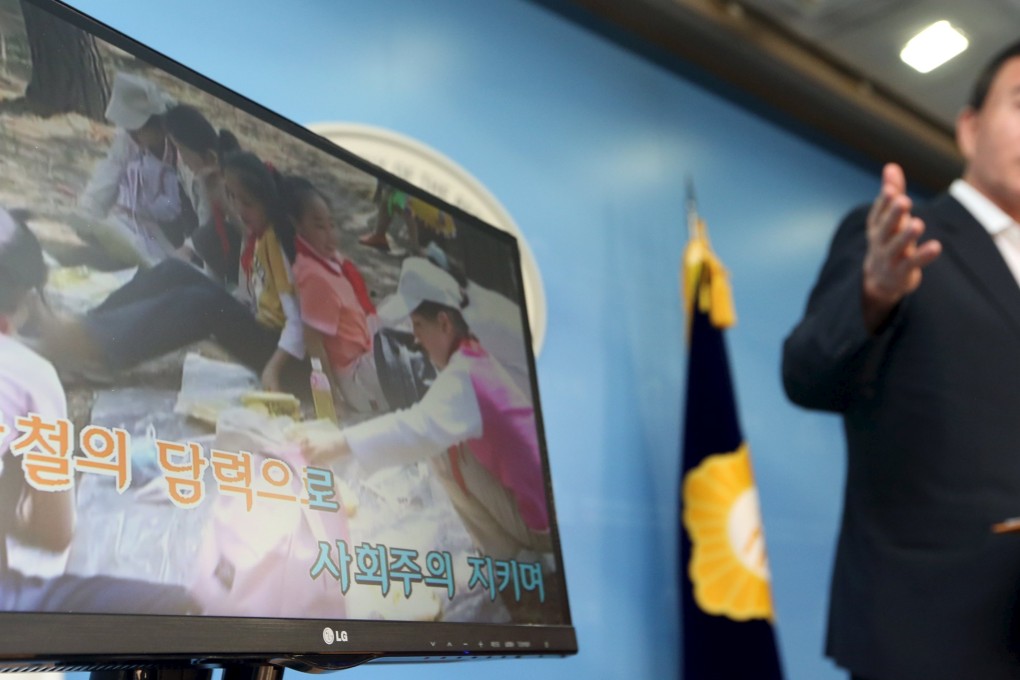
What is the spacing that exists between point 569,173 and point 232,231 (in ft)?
4.02

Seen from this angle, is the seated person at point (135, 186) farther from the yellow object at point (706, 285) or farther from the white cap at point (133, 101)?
the yellow object at point (706, 285)

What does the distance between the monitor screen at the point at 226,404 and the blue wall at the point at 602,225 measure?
1.79 feet

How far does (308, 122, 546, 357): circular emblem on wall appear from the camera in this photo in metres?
1.53

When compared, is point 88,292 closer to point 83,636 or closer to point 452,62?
point 83,636

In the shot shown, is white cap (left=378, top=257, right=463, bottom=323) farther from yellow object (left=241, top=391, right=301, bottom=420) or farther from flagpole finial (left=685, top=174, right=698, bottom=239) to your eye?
flagpole finial (left=685, top=174, right=698, bottom=239)

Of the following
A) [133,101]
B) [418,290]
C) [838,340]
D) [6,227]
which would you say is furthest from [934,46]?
[6,227]

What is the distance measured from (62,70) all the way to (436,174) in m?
0.95

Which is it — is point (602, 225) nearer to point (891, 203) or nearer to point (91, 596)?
point (891, 203)

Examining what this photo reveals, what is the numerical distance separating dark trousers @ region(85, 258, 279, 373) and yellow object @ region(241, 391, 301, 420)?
0.07ft

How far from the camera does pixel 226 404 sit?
0.69 m

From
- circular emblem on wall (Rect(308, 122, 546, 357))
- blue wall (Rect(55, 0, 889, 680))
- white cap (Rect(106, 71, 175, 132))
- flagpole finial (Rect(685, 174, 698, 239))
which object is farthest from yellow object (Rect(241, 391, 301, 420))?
flagpole finial (Rect(685, 174, 698, 239))

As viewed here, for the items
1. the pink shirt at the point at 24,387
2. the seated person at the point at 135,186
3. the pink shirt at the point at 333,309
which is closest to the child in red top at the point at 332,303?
the pink shirt at the point at 333,309

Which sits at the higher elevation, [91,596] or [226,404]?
[226,404]

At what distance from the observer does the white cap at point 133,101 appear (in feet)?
2.36
